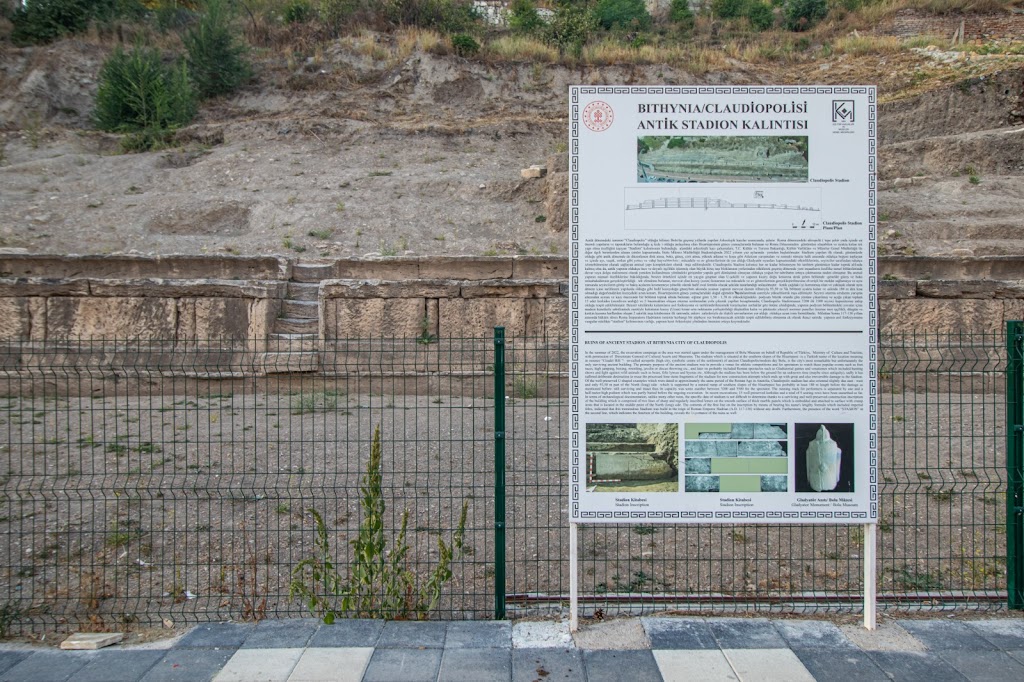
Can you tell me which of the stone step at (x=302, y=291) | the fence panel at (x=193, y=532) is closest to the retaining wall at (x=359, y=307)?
the stone step at (x=302, y=291)

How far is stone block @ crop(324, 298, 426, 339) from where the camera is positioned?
13.4m

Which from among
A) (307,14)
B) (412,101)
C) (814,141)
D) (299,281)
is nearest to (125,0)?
(307,14)

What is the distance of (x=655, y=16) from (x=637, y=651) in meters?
37.5

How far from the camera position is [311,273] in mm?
14953

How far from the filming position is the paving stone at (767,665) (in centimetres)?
416

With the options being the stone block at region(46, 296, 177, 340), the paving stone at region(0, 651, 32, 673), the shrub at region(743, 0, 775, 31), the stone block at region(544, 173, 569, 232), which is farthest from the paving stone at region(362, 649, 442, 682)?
the shrub at region(743, 0, 775, 31)

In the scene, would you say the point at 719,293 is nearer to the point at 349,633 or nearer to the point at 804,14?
the point at 349,633

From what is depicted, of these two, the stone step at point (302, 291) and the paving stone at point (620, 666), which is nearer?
the paving stone at point (620, 666)

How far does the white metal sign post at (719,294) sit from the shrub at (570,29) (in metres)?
26.1

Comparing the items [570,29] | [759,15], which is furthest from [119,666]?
[759,15]

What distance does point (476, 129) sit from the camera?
22.9 metres

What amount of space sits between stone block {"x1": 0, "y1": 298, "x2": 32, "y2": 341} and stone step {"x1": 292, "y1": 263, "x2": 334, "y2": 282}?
4.55 metres

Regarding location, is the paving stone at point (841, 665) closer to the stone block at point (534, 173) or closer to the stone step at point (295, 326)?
the stone step at point (295, 326)

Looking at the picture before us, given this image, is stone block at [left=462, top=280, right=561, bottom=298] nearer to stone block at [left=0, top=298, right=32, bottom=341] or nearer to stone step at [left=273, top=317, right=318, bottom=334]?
stone step at [left=273, top=317, right=318, bottom=334]
